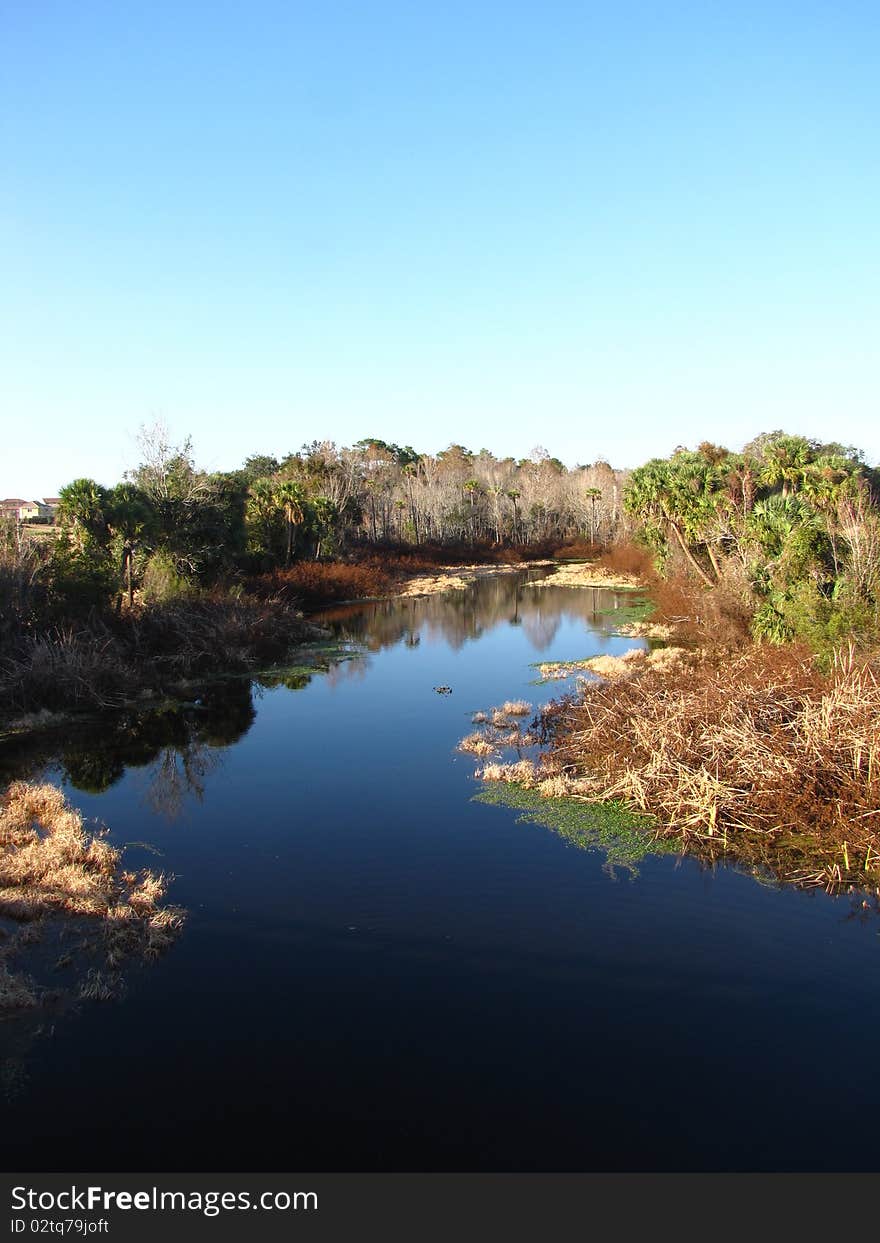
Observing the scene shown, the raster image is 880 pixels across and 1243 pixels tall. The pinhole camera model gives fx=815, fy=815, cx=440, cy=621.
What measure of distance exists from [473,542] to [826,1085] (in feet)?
252

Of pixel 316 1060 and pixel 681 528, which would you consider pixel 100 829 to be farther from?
pixel 681 528

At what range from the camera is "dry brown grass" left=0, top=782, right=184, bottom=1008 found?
32.7 ft

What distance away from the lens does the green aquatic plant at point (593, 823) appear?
499 inches

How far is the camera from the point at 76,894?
35.7 ft

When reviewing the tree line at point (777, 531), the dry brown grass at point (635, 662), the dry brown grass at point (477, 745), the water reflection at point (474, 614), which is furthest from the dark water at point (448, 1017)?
the water reflection at point (474, 614)

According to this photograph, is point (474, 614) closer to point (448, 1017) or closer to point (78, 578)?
point (78, 578)

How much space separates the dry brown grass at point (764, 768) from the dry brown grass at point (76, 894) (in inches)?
300

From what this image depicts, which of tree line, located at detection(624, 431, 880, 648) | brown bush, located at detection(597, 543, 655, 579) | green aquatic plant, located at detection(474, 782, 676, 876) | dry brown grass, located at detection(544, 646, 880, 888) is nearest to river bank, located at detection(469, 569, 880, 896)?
dry brown grass, located at detection(544, 646, 880, 888)

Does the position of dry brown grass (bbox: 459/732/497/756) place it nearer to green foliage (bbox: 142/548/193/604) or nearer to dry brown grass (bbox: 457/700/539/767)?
dry brown grass (bbox: 457/700/539/767)

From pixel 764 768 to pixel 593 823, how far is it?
2905mm

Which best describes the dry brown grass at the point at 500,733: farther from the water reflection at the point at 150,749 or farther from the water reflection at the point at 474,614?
the water reflection at the point at 474,614

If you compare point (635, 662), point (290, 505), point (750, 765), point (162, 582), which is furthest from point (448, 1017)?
point (290, 505)

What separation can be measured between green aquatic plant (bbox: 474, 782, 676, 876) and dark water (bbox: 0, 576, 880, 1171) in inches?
11.8

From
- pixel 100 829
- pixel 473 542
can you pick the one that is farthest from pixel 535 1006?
pixel 473 542
